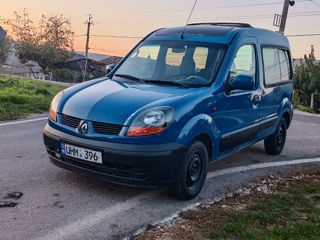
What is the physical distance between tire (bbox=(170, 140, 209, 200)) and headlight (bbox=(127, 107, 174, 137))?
1.37 ft

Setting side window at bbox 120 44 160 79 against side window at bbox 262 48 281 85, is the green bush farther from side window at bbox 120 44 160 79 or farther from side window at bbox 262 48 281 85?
side window at bbox 120 44 160 79

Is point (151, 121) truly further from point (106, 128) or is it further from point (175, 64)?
point (175, 64)

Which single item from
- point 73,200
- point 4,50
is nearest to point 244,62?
point 73,200

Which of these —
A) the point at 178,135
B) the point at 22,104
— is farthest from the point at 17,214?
the point at 22,104

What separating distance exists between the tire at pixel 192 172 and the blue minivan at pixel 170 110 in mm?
11

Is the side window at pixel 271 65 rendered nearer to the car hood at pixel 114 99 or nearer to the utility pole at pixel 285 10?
the car hood at pixel 114 99

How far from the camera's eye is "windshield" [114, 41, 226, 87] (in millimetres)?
4484

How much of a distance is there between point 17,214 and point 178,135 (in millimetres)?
1681

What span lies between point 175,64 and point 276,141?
274cm

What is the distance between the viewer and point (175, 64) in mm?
4723

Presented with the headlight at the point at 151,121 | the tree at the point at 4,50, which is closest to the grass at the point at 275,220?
the headlight at the point at 151,121

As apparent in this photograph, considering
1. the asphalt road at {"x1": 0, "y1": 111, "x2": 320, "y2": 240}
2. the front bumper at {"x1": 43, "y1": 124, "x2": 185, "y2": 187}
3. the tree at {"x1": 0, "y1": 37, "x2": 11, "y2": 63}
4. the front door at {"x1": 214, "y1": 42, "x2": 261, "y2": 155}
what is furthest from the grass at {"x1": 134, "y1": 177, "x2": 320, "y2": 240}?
the tree at {"x1": 0, "y1": 37, "x2": 11, "y2": 63}

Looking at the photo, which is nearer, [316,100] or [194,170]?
[194,170]

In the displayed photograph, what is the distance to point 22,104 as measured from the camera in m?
9.46
